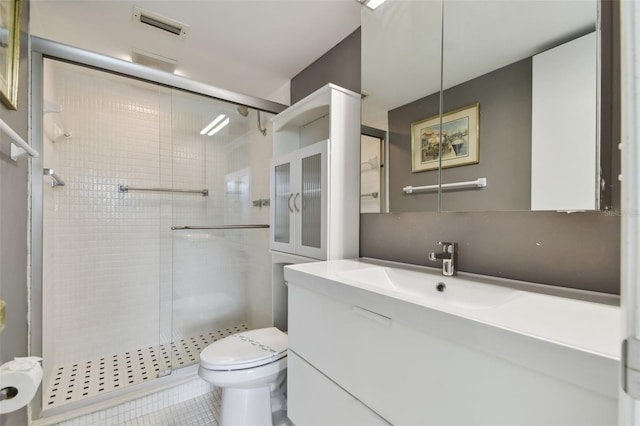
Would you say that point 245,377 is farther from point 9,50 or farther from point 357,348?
point 9,50

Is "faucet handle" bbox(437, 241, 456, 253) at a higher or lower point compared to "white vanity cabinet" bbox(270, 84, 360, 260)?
lower

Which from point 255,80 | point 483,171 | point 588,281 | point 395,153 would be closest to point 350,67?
point 395,153

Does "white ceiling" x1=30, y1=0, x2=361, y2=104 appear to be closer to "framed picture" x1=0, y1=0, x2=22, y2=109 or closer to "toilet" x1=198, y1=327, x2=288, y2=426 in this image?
"framed picture" x1=0, y1=0, x2=22, y2=109

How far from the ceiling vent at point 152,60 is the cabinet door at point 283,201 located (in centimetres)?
108

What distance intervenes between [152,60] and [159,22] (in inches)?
17.5

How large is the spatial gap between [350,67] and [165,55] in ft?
4.31

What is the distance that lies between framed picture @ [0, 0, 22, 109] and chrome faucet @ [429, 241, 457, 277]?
1.62 meters

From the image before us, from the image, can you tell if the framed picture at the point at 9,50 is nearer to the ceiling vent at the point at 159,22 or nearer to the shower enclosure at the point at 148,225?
the ceiling vent at the point at 159,22

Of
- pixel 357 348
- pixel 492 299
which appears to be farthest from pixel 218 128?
pixel 492 299

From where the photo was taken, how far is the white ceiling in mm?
1525

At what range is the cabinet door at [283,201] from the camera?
5.66 ft

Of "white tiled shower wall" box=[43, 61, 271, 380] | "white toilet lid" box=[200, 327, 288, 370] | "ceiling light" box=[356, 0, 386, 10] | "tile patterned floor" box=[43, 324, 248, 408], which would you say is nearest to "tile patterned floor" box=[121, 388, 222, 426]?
"tile patterned floor" box=[43, 324, 248, 408]

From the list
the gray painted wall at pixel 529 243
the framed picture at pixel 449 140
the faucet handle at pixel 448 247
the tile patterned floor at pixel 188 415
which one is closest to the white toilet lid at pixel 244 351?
the tile patterned floor at pixel 188 415

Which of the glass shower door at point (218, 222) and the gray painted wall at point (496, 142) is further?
the glass shower door at point (218, 222)
